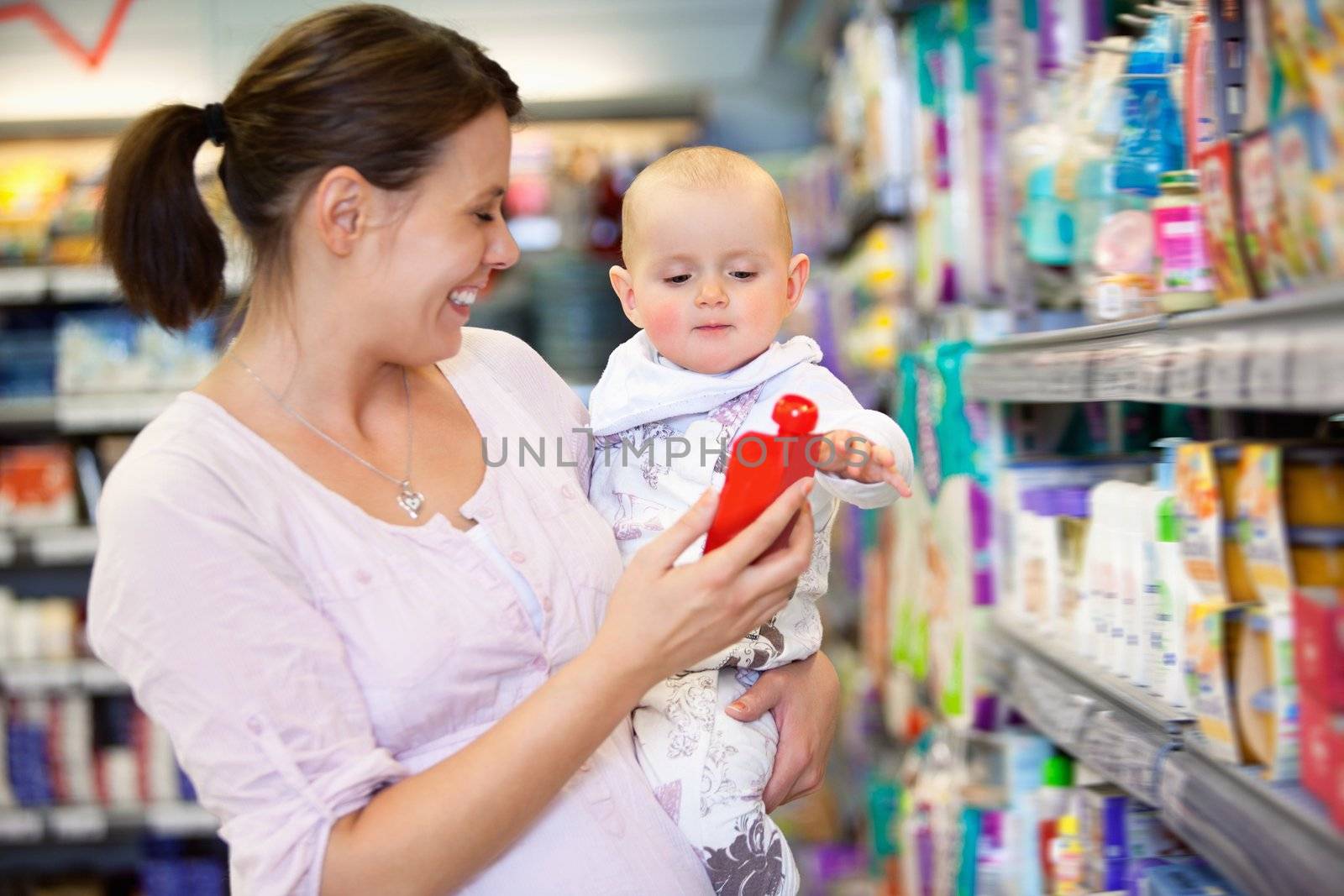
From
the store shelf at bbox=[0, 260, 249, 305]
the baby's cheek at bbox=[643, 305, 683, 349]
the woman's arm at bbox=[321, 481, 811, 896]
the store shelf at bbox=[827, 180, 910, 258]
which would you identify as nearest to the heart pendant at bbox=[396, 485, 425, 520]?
the woman's arm at bbox=[321, 481, 811, 896]

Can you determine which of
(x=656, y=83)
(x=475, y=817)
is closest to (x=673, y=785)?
(x=475, y=817)

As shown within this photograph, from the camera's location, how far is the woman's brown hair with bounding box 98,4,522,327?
1370 millimetres

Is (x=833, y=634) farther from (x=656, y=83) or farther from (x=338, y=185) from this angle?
(x=338, y=185)

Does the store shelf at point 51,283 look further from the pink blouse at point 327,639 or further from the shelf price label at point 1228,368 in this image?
the shelf price label at point 1228,368

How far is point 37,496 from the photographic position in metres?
4.08

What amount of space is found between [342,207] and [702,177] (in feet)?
1.44

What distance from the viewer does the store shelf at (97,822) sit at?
13.0 feet

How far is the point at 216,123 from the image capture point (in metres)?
1.49

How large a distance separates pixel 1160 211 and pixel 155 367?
131 inches

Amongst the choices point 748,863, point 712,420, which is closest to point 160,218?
point 712,420

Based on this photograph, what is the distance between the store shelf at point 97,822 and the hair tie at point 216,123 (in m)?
2.94

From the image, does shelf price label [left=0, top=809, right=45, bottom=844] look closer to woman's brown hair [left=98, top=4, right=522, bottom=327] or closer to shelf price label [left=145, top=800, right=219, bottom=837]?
shelf price label [left=145, top=800, right=219, bottom=837]

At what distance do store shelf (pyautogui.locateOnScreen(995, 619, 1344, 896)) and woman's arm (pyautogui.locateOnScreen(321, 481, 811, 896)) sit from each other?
0.48 meters

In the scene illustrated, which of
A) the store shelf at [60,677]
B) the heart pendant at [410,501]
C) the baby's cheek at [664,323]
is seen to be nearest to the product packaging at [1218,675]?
the baby's cheek at [664,323]
